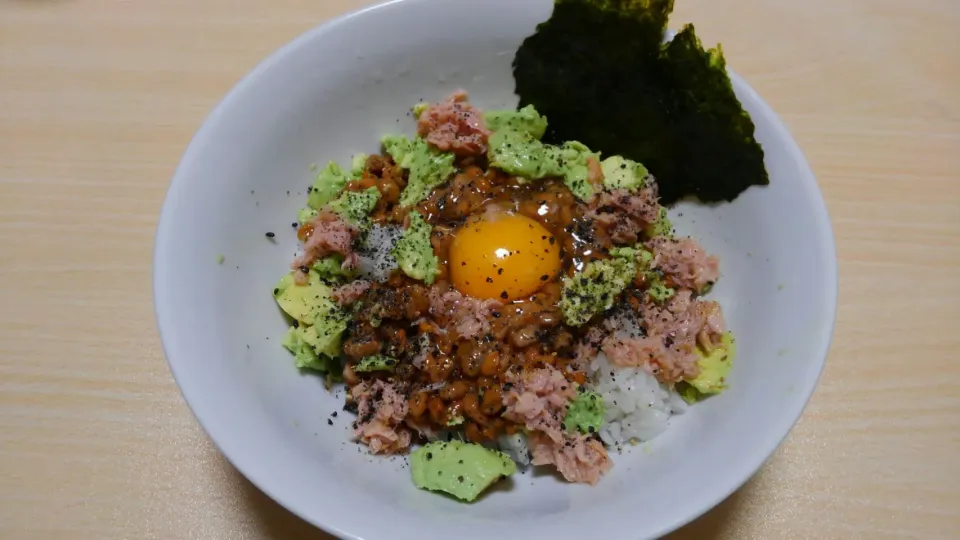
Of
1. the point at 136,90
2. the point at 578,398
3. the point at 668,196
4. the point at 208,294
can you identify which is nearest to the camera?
the point at 208,294

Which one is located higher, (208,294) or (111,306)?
(208,294)

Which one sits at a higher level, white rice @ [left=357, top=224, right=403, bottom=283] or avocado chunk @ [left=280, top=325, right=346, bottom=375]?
white rice @ [left=357, top=224, right=403, bottom=283]

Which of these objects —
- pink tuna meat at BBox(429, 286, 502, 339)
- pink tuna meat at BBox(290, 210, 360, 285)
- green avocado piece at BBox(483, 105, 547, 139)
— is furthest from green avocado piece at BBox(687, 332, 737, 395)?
pink tuna meat at BBox(290, 210, 360, 285)

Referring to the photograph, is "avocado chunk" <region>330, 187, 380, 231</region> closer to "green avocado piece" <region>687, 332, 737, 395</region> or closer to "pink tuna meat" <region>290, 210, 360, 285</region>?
"pink tuna meat" <region>290, 210, 360, 285</region>

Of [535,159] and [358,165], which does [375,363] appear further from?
[535,159]

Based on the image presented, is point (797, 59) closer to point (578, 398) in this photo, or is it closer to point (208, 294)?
point (578, 398)

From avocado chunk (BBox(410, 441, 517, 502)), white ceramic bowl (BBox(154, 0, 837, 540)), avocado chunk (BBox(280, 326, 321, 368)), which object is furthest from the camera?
avocado chunk (BBox(280, 326, 321, 368))

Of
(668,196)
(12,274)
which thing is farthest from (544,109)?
(12,274)

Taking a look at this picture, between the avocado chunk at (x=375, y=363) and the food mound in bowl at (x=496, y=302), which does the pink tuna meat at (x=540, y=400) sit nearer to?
the food mound in bowl at (x=496, y=302)
